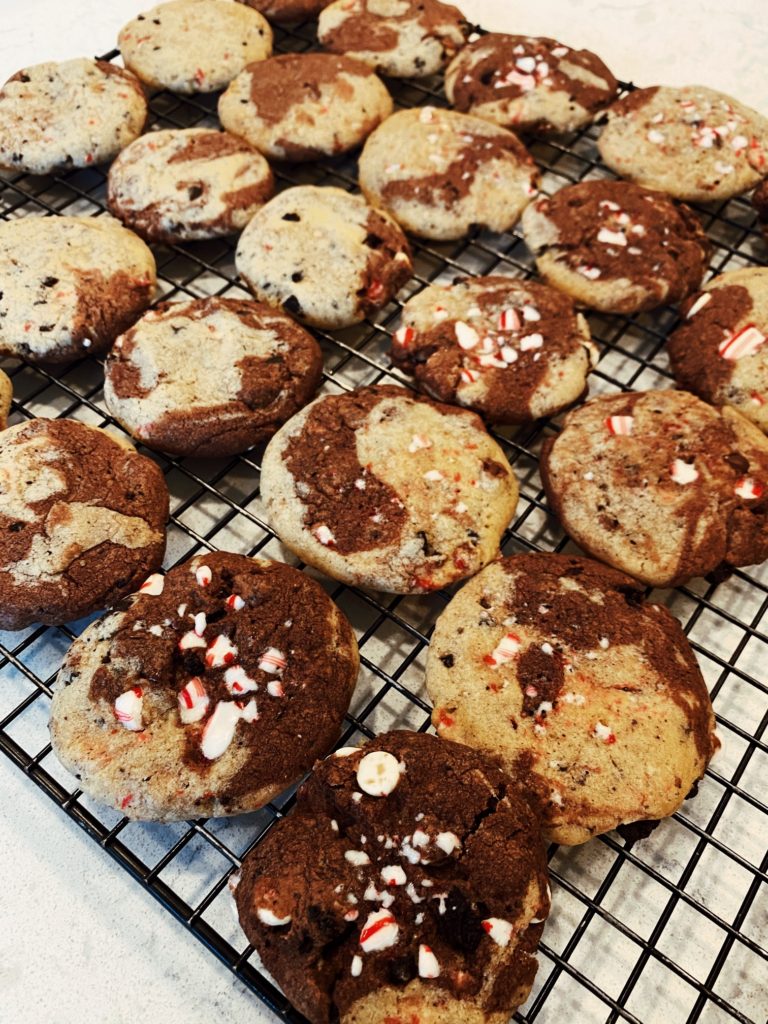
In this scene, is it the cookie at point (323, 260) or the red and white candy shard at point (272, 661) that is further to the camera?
the cookie at point (323, 260)

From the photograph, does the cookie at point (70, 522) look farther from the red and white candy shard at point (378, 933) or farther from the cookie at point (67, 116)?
the cookie at point (67, 116)

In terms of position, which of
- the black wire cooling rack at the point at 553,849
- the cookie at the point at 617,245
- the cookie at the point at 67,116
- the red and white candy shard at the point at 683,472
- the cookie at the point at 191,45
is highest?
the cookie at the point at 191,45

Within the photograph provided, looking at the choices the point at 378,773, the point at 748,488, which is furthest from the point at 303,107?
the point at 378,773

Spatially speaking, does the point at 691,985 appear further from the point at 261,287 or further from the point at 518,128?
the point at 518,128

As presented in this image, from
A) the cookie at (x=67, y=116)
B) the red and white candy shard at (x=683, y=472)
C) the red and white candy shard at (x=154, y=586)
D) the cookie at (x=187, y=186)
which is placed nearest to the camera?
the red and white candy shard at (x=154, y=586)

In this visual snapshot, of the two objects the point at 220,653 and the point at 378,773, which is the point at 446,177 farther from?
the point at 378,773

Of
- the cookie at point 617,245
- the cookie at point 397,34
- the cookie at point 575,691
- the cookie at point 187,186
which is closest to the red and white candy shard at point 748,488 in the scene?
the cookie at point 575,691
